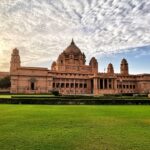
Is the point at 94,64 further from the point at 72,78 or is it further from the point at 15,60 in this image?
the point at 15,60

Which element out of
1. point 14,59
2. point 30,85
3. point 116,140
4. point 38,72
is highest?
point 14,59

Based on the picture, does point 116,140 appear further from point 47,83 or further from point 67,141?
point 47,83

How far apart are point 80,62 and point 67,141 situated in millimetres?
83719

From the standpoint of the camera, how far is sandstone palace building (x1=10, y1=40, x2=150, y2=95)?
2721 inches

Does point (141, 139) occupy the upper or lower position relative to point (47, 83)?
lower

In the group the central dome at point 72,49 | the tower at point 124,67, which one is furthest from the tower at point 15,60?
the tower at point 124,67

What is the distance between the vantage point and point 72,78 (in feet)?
254

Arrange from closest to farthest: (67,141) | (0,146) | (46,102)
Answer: (0,146) < (67,141) < (46,102)

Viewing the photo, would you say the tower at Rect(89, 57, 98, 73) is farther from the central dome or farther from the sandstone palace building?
the central dome

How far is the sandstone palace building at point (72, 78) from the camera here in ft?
227

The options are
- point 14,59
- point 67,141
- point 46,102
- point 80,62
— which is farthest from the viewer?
point 80,62

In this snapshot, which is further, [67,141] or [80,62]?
[80,62]

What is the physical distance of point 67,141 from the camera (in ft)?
21.6

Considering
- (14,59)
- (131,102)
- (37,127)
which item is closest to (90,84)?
(14,59)
